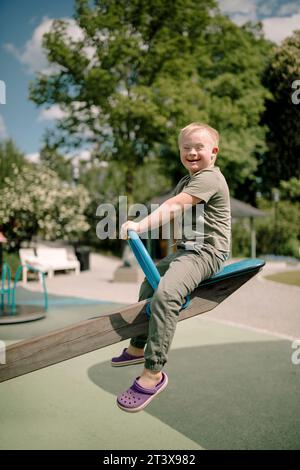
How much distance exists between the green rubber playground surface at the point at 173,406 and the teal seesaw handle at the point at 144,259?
1457mm

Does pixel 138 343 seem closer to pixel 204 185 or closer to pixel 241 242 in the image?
pixel 204 185

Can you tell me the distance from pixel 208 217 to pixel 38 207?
15.2 m

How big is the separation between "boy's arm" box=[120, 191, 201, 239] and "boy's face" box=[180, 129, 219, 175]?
187mm

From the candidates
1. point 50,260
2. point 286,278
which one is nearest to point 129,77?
point 50,260

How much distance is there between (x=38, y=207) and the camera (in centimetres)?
1709

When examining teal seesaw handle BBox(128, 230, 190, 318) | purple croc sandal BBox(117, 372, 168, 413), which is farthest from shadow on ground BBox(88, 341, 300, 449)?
teal seesaw handle BBox(128, 230, 190, 318)

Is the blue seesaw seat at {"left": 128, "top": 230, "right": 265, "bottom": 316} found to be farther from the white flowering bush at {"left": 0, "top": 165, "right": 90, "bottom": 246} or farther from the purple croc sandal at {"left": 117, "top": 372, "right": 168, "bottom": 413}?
the white flowering bush at {"left": 0, "top": 165, "right": 90, "bottom": 246}

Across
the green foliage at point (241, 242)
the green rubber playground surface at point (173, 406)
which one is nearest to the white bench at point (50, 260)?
the green rubber playground surface at point (173, 406)

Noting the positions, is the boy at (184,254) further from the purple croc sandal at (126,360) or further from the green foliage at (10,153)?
the green foliage at (10,153)

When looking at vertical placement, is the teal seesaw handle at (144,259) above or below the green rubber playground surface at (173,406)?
above

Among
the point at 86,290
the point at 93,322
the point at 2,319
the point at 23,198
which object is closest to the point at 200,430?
the point at 93,322

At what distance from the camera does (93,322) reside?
2492mm

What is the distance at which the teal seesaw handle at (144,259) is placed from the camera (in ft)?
7.17

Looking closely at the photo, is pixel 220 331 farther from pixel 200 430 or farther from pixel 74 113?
pixel 74 113
